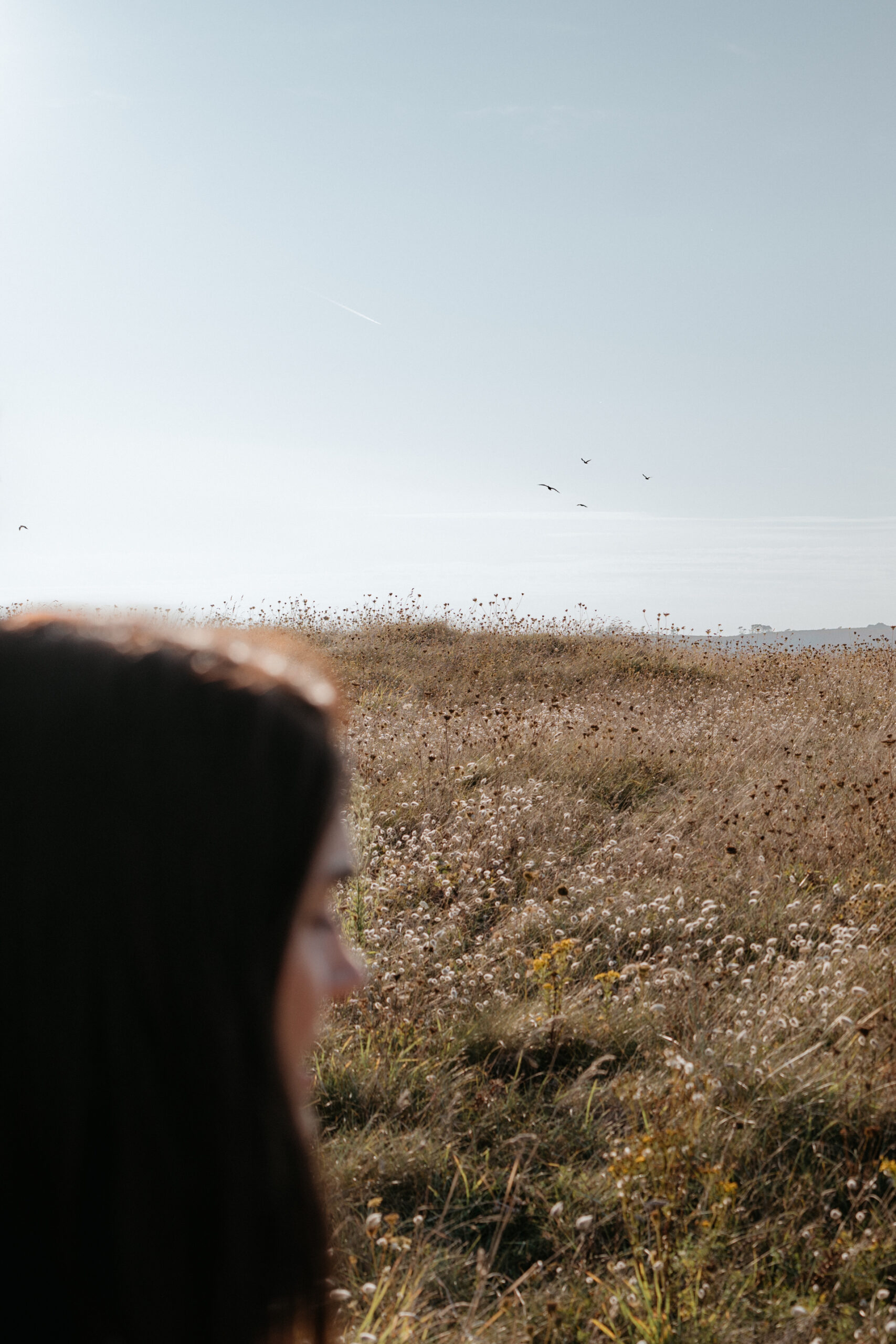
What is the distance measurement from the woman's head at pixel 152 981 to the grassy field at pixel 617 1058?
1.46 meters

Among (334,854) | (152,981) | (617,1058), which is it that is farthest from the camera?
(617,1058)

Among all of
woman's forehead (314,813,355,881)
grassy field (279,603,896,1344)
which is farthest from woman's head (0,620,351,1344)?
grassy field (279,603,896,1344)

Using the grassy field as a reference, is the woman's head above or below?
above

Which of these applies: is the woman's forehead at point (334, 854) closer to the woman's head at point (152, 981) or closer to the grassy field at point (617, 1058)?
the woman's head at point (152, 981)

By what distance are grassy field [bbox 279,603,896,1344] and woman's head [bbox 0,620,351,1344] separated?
4.77 feet

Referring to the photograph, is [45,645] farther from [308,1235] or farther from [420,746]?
[420,746]

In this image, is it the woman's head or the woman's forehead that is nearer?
the woman's head

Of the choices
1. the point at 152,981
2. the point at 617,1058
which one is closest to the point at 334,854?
the point at 152,981

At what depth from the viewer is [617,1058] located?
3.65 m

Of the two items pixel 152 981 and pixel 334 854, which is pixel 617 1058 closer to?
pixel 334 854

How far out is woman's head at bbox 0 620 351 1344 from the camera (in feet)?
2.64

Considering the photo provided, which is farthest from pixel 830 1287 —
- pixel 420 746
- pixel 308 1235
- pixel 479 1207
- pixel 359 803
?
pixel 420 746

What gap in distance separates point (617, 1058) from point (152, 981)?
3.25 m

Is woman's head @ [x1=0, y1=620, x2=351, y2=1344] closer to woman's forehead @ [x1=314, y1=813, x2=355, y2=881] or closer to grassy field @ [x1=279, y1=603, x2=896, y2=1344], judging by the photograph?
woman's forehead @ [x1=314, y1=813, x2=355, y2=881]
